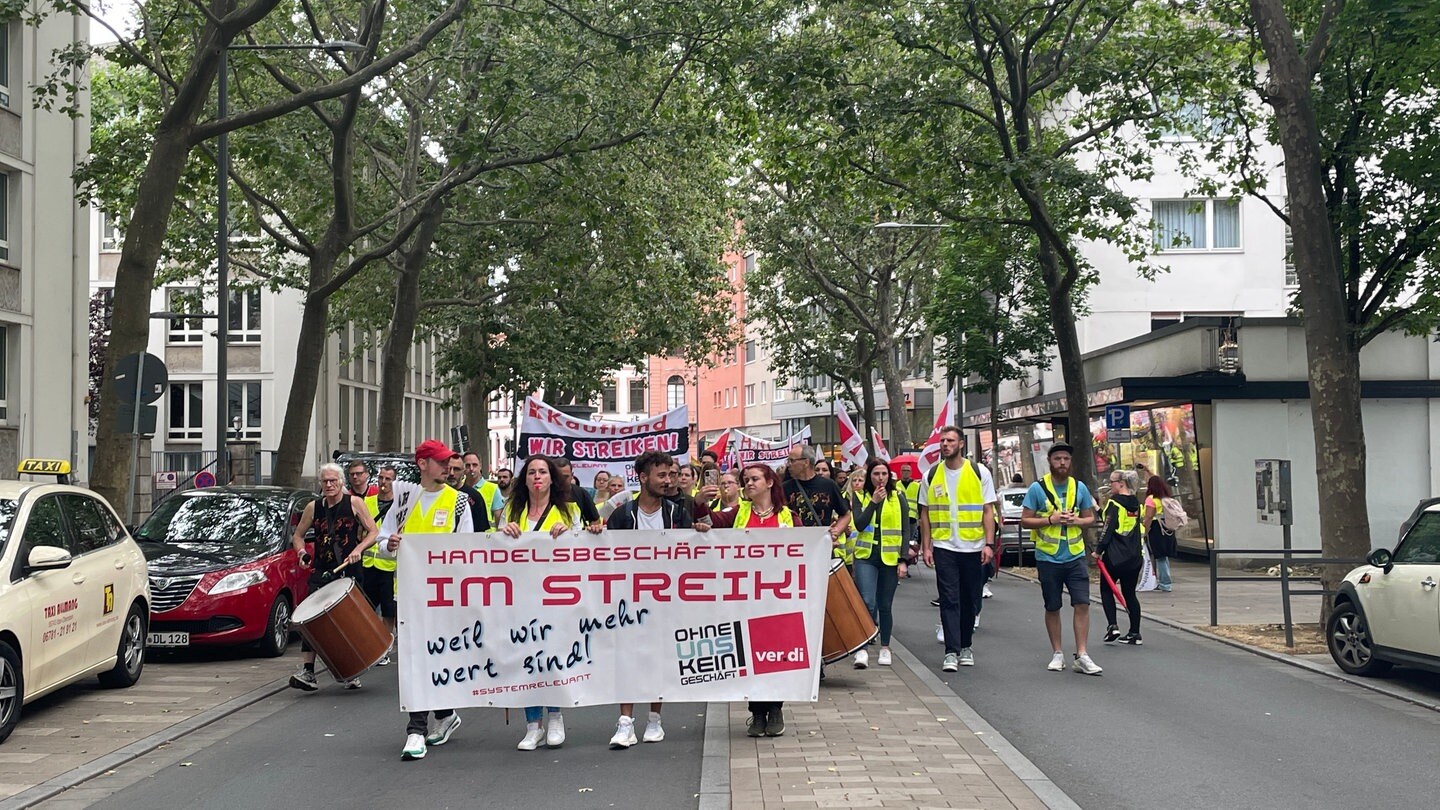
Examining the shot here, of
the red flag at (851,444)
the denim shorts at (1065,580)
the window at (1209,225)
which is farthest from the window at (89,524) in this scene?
the window at (1209,225)

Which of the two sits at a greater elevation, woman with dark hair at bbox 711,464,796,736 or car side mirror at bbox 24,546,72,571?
woman with dark hair at bbox 711,464,796,736

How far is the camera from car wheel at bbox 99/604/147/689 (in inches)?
463

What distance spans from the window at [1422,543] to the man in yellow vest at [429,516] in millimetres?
7105

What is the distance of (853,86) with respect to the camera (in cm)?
2077

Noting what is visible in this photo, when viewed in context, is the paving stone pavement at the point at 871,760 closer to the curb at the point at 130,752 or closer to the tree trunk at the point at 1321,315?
the curb at the point at 130,752

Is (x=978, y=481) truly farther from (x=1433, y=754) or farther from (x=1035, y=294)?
(x=1035, y=294)

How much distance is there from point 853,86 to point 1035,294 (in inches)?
462

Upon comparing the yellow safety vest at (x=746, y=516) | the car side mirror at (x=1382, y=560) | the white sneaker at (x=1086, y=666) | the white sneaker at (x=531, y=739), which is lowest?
the white sneaker at (x=1086, y=666)

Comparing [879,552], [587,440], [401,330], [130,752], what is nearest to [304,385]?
[587,440]

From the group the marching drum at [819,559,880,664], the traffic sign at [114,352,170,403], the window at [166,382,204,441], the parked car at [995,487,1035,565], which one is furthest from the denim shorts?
the window at [166,382,204,441]

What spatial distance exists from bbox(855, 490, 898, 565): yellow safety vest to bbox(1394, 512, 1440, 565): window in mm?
3550

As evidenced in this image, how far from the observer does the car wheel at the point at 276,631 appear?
13.8 meters

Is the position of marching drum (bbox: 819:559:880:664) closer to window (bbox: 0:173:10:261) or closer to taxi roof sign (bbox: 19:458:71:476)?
taxi roof sign (bbox: 19:458:71:476)

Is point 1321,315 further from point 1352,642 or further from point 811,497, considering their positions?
point 811,497
